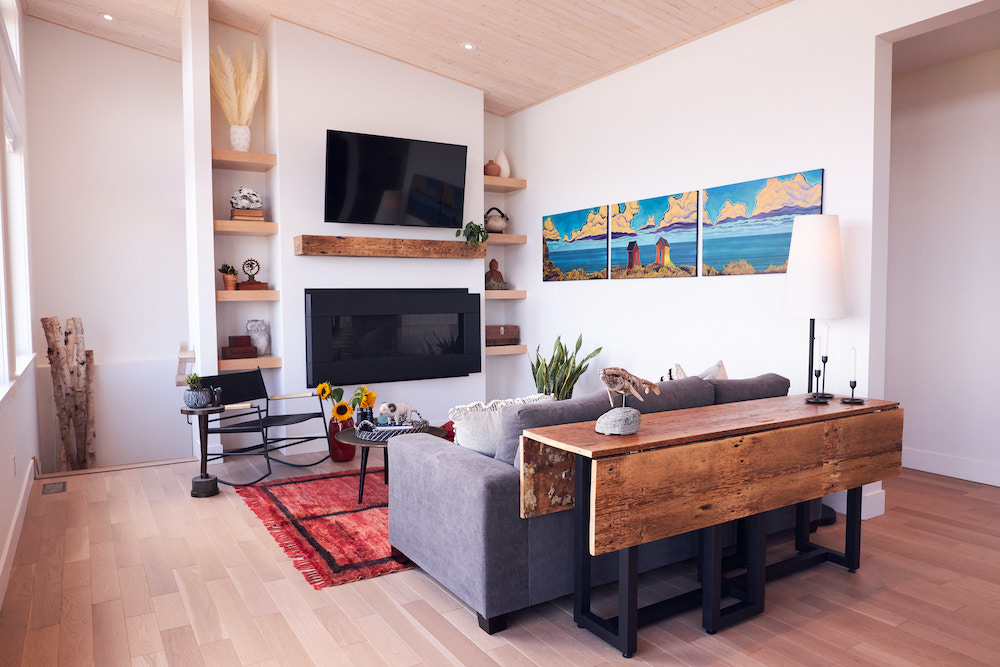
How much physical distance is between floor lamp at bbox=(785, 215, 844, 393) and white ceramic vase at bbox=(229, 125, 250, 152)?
395 cm

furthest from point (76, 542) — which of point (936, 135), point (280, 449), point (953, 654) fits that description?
point (936, 135)

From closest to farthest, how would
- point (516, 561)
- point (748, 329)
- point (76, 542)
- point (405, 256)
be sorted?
point (516, 561)
point (76, 542)
point (748, 329)
point (405, 256)

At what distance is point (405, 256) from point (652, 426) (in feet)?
11.7

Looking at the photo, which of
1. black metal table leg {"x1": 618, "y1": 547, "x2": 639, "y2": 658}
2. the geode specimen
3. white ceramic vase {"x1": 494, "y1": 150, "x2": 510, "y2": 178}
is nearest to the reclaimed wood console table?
black metal table leg {"x1": 618, "y1": 547, "x2": 639, "y2": 658}

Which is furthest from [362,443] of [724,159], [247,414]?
[724,159]

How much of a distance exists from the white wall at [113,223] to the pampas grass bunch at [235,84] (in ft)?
3.29

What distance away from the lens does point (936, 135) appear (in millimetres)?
4477

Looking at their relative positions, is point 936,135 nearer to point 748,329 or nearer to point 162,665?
point 748,329

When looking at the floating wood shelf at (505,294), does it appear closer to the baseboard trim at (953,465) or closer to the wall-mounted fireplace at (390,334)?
the wall-mounted fireplace at (390,334)

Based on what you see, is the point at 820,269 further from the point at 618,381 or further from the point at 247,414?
the point at 247,414

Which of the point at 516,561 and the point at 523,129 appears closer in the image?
the point at 516,561

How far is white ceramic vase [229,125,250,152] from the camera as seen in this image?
515cm

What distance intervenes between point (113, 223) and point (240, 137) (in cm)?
147

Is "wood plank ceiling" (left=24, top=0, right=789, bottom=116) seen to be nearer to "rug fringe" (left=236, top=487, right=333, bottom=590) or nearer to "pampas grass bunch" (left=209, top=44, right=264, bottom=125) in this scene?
"pampas grass bunch" (left=209, top=44, right=264, bottom=125)
